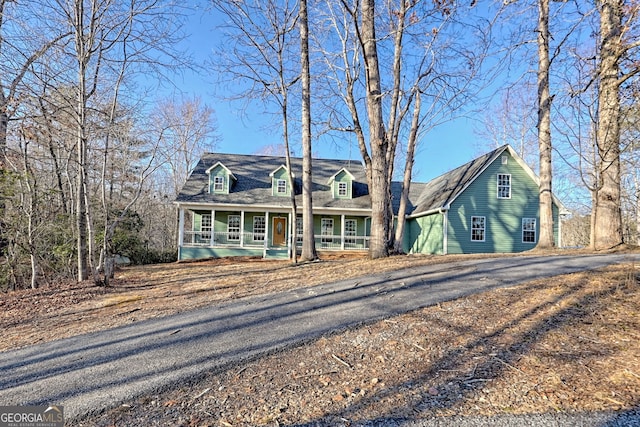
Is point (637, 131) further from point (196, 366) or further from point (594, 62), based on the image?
point (196, 366)

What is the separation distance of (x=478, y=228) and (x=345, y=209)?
270 inches

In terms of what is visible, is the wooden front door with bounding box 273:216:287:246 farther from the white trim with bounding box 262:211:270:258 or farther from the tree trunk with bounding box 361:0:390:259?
the tree trunk with bounding box 361:0:390:259

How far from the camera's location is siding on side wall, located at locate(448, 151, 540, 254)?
52.4ft

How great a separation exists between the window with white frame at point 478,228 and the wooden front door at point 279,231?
1006 cm

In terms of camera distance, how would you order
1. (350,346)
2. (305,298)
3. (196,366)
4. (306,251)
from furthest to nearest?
(306,251) → (305,298) → (350,346) → (196,366)

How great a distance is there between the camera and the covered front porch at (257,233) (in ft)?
54.4

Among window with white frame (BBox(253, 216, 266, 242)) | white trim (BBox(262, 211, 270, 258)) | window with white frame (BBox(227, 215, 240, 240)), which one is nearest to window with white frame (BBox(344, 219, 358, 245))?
white trim (BBox(262, 211, 270, 258))

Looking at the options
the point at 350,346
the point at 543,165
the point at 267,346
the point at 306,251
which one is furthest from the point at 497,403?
the point at 543,165

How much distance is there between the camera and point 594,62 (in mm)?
6582

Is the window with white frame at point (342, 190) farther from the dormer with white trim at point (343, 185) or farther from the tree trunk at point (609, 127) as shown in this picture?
the tree trunk at point (609, 127)

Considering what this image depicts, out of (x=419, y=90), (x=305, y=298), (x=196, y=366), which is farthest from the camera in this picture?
(x=419, y=90)

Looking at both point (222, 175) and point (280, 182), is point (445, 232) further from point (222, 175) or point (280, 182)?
point (222, 175)

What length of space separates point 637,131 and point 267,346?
8.48 m

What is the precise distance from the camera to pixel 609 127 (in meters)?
6.58
